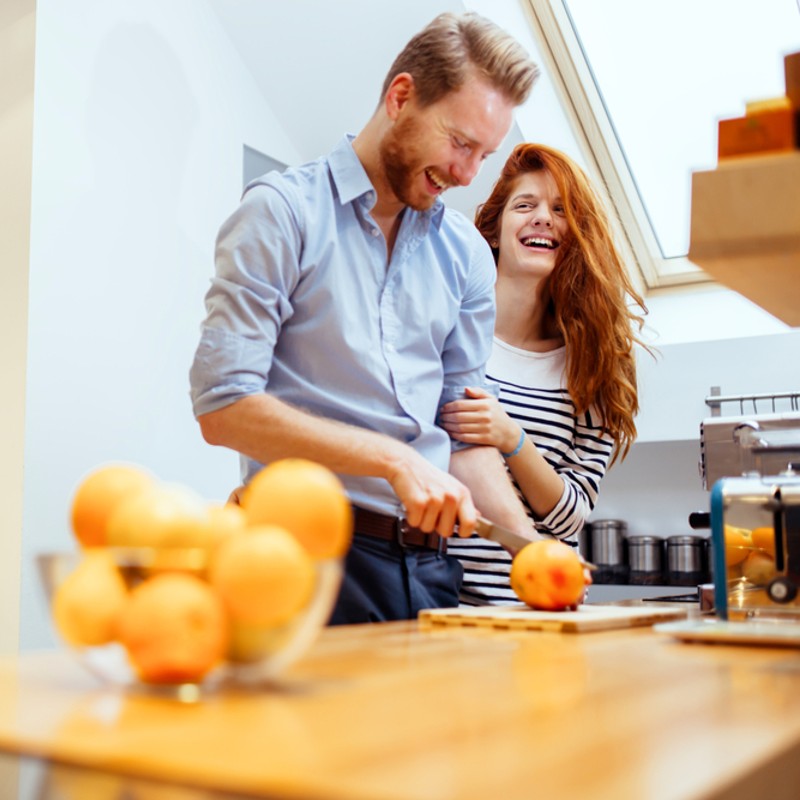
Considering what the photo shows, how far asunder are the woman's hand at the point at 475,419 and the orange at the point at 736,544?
59 centimetres

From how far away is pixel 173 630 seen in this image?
57cm

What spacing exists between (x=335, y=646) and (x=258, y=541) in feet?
1.18

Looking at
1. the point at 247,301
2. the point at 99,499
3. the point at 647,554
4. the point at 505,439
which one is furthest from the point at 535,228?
the point at 647,554

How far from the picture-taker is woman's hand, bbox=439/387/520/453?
1720 mm

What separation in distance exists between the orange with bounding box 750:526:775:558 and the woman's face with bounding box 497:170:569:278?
1077 millimetres

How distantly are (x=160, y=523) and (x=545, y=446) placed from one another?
1.47m

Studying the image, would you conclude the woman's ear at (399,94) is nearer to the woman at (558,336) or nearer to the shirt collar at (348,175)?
the shirt collar at (348,175)

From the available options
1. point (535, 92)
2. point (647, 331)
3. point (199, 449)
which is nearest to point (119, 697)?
point (199, 449)

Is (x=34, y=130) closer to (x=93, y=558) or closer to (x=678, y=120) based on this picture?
(x=93, y=558)

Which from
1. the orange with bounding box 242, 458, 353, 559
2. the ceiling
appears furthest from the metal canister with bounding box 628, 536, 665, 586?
the orange with bounding box 242, 458, 353, 559

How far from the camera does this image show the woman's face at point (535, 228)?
2152 mm

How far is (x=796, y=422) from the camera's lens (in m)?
1.79

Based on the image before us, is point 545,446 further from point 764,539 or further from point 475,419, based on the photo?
point 764,539

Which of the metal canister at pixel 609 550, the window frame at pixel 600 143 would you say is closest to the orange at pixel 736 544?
the metal canister at pixel 609 550
